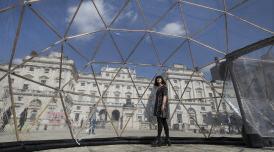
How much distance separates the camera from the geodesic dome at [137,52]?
526 cm

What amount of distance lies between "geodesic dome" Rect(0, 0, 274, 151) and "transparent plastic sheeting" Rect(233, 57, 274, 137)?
26 mm

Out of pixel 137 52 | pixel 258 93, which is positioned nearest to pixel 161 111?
pixel 258 93

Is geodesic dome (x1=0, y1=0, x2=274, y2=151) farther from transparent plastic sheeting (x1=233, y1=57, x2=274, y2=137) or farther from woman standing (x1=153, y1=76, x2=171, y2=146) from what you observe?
woman standing (x1=153, y1=76, x2=171, y2=146)

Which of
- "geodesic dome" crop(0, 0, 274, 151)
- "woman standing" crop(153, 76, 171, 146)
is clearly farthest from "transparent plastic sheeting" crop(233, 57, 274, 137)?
"woman standing" crop(153, 76, 171, 146)

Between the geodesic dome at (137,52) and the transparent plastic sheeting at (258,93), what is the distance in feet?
0.09

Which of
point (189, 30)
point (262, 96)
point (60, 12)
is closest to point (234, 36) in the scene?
point (189, 30)

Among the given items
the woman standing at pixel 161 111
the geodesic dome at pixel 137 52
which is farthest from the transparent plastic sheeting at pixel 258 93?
the woman standing at pixel 161 111

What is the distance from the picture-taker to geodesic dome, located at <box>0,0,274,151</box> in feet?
17.3

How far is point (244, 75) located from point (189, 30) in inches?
174

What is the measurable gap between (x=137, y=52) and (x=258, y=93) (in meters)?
6.42

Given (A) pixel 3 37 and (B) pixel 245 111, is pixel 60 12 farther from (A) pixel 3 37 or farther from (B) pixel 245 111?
(B) pixel 245 111

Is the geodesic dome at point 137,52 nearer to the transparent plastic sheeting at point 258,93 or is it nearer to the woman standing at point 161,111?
the transparent plastic sheeting at point 258,93

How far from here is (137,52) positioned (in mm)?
10711

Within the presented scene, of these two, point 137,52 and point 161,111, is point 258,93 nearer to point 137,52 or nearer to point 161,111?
point 161,111
